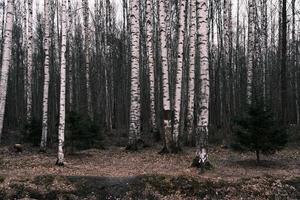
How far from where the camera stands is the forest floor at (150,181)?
403 inches

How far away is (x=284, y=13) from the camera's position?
20594 mm

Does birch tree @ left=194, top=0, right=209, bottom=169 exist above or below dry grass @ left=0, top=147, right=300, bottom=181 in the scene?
above

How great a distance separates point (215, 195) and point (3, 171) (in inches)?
248

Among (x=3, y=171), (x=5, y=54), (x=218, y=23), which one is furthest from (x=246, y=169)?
(x=218, y=23)

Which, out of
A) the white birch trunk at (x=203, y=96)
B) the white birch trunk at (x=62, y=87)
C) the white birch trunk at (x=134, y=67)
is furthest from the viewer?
the white birch trunk at (x=134, y=67)

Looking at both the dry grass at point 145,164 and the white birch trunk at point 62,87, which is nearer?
the dry grass at point 145,164

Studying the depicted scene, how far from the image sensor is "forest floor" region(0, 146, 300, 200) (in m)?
10.2

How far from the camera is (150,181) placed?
10742 millimetres

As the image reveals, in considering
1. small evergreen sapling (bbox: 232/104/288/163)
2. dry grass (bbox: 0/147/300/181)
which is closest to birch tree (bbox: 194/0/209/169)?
dry grass (bbox: 0/147/300/181)

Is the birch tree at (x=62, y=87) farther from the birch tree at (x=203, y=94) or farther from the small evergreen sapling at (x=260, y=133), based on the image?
the small evergreen sapling at (x=260, y=133)

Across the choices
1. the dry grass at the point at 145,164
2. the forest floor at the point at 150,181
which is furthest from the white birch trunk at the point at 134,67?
the forest floor at the point at 150,181

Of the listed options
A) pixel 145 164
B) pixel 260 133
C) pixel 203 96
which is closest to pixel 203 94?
pixel 203 96

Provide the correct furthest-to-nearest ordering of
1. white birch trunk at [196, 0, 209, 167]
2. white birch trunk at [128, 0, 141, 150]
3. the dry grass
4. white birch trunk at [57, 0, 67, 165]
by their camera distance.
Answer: white birch trunk at [128, 0, 141, 150], white birch trunk at [57, 0, 67, 165], white birch trunk at [196, 0, 209, 167], the dry grass

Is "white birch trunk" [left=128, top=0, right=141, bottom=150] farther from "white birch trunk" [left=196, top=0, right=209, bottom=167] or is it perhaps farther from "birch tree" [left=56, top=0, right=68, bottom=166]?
"white birch trunk" [left=196, top=0, right=209, bottom=167]
